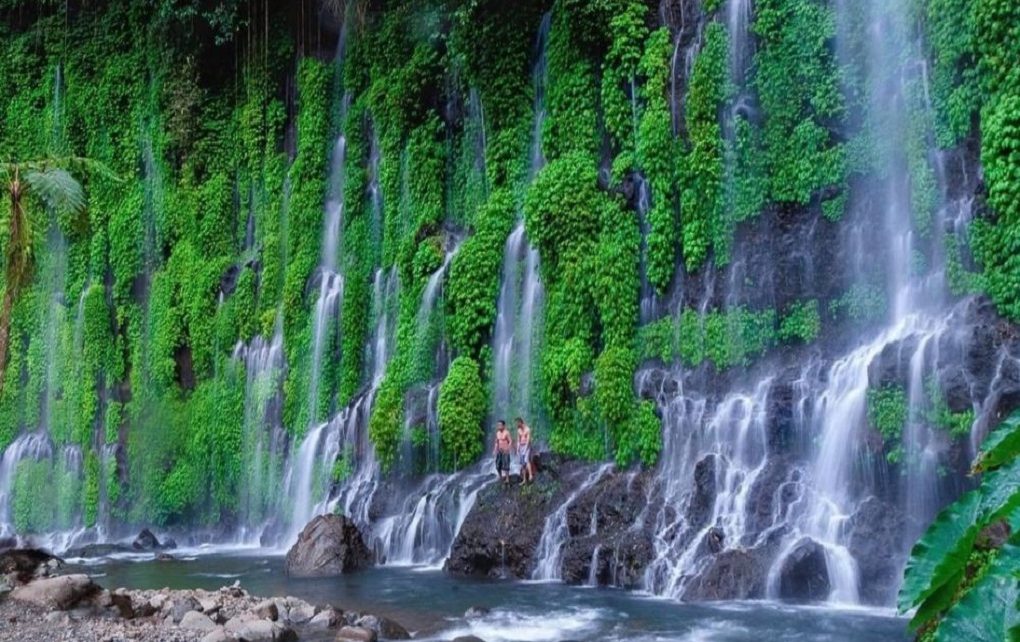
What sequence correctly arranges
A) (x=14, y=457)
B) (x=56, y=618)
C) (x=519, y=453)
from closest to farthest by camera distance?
(x=56, y=618), (x=519, y=453), (x=14, y=457)

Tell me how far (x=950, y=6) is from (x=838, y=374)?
5603 millimetres

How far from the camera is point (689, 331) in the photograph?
17094 millimetres

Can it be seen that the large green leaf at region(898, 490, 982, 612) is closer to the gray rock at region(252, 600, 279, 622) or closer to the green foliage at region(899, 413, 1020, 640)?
the green foliage at region(899, 413, 1020, 640)

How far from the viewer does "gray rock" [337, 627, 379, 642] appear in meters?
10.9

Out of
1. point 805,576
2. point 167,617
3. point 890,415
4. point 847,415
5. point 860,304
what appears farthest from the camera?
point 860,304

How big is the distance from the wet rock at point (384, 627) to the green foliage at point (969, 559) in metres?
9.68

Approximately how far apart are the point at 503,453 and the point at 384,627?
6.10 metres

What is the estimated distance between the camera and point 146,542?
2406 centimetres

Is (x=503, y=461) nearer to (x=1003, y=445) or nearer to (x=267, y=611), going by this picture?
(x=267, y=611)

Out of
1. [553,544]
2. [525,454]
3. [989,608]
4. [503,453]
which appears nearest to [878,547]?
[553,544]

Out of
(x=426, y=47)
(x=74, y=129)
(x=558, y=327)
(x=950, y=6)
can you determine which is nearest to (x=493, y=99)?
(x=426, y=47)

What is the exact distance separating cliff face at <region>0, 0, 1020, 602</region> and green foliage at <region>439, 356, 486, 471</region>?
0.17ft

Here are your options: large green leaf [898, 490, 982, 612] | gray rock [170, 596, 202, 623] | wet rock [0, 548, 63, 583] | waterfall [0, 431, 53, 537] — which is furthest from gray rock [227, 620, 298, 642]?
waterfall [0, 431, 53, 537]

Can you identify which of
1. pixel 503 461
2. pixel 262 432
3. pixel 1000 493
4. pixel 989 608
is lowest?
pixel 989 608
